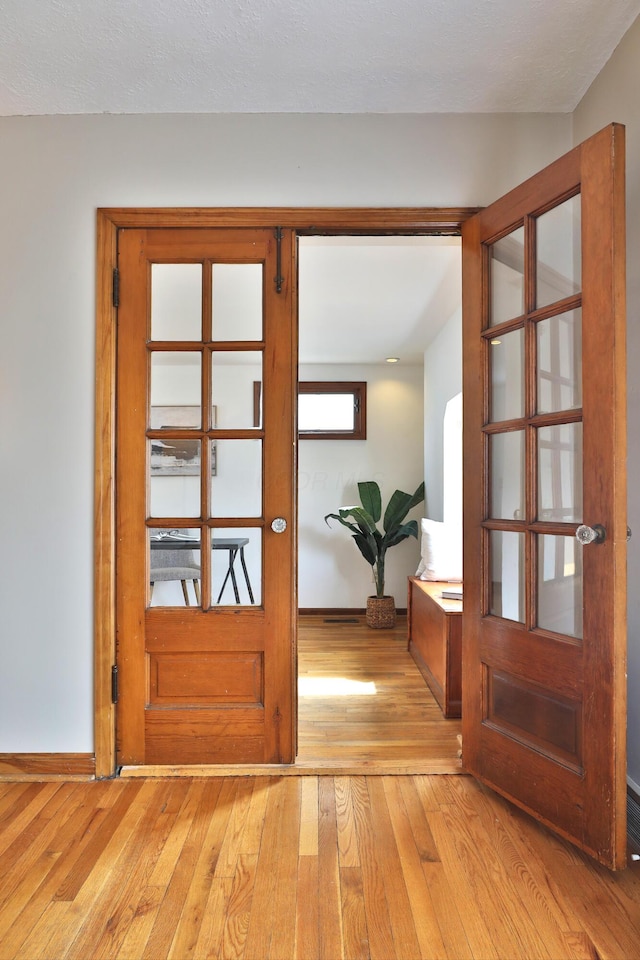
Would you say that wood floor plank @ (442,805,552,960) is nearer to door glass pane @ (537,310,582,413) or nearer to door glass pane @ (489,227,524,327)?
door glass pane @ (537,310,582,413)

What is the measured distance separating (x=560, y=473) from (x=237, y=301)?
1361mm

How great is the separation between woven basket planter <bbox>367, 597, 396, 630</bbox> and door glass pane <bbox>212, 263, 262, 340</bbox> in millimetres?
3314

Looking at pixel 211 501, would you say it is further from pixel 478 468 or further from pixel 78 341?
pixel 478 468

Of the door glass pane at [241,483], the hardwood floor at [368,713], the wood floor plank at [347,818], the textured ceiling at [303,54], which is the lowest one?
the hardwood floor at [368,713]

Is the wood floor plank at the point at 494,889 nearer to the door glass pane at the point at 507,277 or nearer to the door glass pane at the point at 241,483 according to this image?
the door glass pane at the point at 241,483

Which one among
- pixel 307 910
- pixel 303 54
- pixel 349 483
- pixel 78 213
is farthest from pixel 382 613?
pixel 303 54

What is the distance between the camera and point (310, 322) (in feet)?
14.5

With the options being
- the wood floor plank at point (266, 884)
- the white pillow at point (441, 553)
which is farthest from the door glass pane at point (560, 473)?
the white pillow at point (441, 553)

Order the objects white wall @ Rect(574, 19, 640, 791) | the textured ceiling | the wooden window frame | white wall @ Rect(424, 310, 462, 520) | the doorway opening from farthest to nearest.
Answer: the wooden window frame < white wall @ Rect(424, 310, 462, 520) < the doorway opening < white wall @ Rect(574, 19, 640, 791) < the textured ceiling

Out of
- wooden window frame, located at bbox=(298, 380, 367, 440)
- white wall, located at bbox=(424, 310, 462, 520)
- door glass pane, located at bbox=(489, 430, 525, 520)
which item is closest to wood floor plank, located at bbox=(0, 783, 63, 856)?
door glass pane, located at bbox=(489, 430, 525, 520)

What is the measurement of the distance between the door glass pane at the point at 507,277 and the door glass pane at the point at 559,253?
8cm

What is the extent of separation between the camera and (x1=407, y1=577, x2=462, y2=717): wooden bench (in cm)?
301

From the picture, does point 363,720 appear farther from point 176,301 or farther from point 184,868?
point 176,301

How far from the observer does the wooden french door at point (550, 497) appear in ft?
5.50
